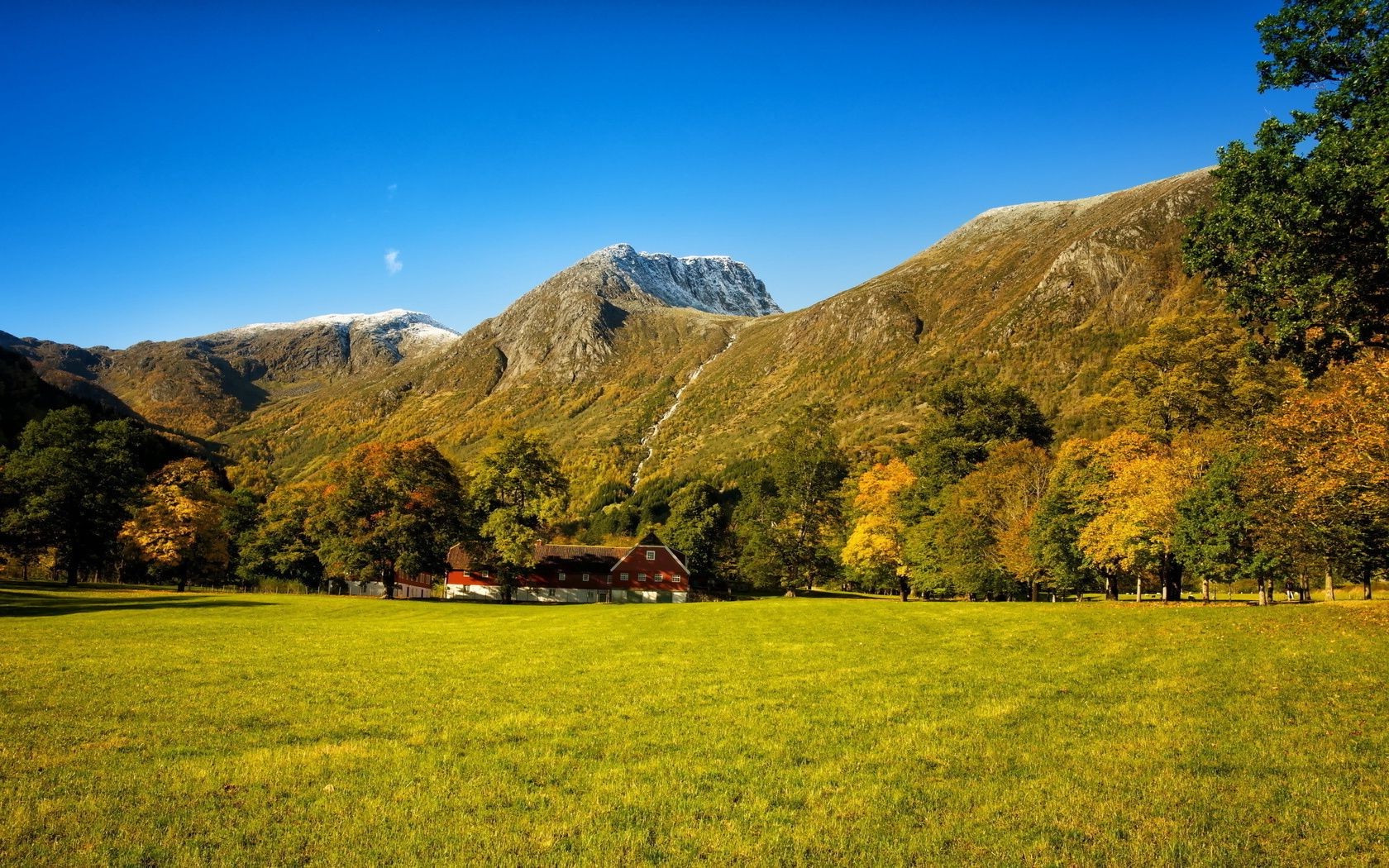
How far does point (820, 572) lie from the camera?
95.8 metres

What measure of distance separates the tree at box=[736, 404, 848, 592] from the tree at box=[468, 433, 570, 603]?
32126 millimetres

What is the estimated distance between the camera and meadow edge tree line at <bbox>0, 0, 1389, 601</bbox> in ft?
67.9

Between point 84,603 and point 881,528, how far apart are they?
68.2 m

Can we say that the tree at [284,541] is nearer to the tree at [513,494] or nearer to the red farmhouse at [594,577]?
the red farmhouse at [594,577]

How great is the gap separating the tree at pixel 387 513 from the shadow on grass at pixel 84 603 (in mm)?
9854

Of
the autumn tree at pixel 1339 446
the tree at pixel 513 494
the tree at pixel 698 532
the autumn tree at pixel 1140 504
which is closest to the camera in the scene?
the autumn tree at pixel 1339 446

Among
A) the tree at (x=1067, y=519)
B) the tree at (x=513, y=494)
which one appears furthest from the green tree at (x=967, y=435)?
the tree at (x=513, y=494)

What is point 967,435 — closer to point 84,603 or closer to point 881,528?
point 881,528

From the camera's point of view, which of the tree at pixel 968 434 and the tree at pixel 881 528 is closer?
the tree at pixel 881 528

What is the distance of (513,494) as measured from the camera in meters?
72.8

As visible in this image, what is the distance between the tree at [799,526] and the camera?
92.0 metres

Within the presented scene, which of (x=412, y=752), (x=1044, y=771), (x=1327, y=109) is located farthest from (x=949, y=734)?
(x=1327, y=109)

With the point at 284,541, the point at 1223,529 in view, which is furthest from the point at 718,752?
the point at 284,541

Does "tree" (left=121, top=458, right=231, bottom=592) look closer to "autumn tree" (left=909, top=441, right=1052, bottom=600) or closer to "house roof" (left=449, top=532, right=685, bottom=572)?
"house roof" (left=449, top=532, right=685, bottom=572)
